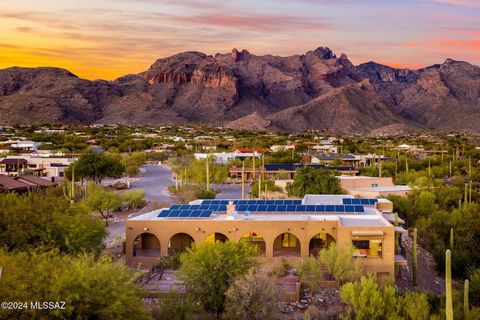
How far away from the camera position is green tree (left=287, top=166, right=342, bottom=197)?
1615 inches

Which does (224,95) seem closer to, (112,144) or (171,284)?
(112,144)

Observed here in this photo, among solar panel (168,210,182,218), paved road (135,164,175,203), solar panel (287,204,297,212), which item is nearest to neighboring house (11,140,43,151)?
paved road (135,164,175,203)

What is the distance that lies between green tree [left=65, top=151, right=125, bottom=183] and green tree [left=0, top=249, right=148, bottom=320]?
117ft

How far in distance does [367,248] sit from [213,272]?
763cm

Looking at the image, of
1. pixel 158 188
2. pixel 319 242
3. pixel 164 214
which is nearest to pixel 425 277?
pixel 319 242

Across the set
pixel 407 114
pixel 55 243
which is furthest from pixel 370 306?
pixel 407 114

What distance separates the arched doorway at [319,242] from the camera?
86.0 feet

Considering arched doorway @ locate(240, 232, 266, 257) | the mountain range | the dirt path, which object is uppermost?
the mountain range

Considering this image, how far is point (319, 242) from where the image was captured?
26.7m

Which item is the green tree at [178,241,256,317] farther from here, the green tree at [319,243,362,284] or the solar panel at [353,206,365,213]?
the solar panel at [353,206,365,213]

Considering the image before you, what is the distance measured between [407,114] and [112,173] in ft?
515

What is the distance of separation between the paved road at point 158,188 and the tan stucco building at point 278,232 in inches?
222

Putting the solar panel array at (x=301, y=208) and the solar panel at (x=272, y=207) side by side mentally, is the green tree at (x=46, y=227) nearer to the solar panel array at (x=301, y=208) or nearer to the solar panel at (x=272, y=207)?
the solar panel array at (x=301, y=208)

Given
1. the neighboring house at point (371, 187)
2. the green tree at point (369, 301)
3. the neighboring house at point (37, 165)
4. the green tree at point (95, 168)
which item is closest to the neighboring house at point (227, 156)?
the neighboring house at point (37, 165)
